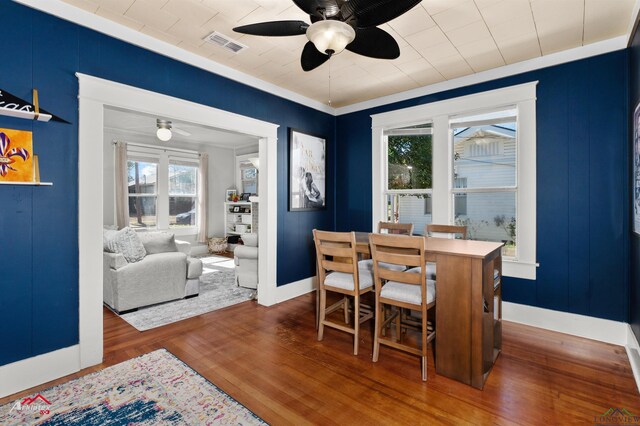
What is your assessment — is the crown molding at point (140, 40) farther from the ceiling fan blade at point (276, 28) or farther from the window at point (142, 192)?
the window at point (142, 192)

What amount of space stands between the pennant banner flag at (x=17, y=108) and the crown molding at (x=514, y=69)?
3.76 metres

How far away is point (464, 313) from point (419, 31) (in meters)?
2.34

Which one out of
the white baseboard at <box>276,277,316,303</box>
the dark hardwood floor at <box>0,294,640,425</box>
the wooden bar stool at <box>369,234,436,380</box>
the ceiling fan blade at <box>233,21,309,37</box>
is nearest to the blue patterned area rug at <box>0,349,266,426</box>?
the dark hardwood floor at <box>0,294,640,425</box>

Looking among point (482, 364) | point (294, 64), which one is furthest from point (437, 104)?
point (482, 364)

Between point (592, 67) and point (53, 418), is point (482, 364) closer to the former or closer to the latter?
point (53, 418)

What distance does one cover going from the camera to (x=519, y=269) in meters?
3.34

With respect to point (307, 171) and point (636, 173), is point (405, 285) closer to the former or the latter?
point (636, 173)

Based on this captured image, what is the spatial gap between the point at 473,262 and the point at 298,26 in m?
1.96

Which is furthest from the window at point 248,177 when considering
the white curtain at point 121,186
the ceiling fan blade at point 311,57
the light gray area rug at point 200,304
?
the ceiling fan blade at point 311,57

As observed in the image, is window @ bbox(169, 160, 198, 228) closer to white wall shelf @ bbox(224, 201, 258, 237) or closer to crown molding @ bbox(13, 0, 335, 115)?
white wall shelf @ bbox(224, 201, 258, 237)

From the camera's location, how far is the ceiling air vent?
276cm

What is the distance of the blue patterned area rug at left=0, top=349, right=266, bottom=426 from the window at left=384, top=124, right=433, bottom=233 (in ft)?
10.5

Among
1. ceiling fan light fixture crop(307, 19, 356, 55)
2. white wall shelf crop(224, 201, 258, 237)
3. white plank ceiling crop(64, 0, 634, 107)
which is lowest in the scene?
white wall shelf crop(224, 201, 258, 237)

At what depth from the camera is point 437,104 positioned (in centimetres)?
390
